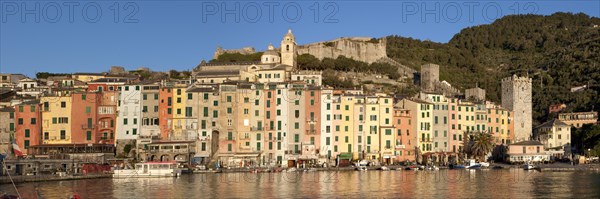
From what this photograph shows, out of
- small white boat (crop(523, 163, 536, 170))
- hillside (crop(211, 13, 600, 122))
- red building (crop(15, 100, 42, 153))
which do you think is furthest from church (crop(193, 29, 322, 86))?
small white boat (crop(523, 163, 536, 170))

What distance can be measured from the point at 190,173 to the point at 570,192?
3449 centimetres

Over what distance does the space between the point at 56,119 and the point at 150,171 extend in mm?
14215

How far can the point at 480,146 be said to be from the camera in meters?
89.8

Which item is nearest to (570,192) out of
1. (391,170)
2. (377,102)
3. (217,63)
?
(391,170)

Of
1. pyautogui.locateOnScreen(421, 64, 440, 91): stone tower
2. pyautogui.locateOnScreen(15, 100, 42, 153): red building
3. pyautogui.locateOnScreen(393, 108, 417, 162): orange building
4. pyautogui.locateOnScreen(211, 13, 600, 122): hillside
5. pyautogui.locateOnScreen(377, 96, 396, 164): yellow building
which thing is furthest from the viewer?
pyautogui.locateOnScreen(421, 64, 440, 91): stone tower

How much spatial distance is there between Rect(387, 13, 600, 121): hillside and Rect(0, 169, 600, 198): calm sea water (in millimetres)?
41953

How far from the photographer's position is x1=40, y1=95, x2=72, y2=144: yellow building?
271ft

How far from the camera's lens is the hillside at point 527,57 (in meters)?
119

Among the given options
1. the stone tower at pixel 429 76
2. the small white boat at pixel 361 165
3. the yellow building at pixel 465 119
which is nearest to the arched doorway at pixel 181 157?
the small white boat at pixel 361 165

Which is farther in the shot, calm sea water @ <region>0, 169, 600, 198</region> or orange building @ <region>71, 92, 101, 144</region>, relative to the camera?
orange building @ <region>71, 92, 101, 144</region>

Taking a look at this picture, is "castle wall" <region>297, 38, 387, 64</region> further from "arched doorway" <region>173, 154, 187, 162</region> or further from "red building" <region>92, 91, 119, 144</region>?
"arched doorway" <region>173, 154, 187, 162</region>

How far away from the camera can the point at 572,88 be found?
392 feet

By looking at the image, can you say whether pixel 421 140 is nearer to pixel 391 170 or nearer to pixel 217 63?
pixel 391 170

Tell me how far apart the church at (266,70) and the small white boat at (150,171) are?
22.1 metres
